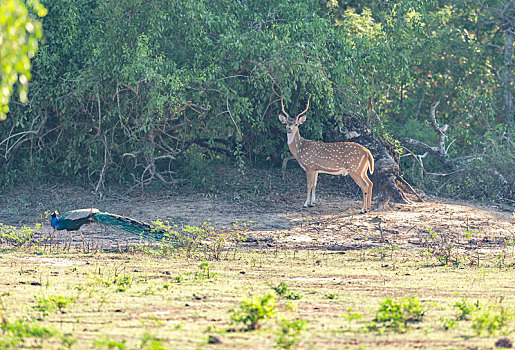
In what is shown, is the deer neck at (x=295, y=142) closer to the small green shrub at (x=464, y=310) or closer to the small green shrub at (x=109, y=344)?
the small green shrub at (x=464, y=310)

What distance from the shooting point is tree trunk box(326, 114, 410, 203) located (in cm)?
1426

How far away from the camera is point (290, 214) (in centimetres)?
1319

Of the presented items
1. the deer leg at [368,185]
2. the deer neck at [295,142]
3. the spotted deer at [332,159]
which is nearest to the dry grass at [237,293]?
the deer leg at [368,185]

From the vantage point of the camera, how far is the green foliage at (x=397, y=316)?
218 inches

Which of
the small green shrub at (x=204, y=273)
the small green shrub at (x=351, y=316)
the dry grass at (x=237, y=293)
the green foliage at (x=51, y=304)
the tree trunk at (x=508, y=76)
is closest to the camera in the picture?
the dry grass at (x=237, y=293)

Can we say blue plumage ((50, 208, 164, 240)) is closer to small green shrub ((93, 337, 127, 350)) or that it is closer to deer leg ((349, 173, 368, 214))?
deer leg ((349, 173, 368, 214))

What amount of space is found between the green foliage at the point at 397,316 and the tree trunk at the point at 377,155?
27.4ft

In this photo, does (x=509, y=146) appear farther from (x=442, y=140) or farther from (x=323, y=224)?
(x=323, y=224)

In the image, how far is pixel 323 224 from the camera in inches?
482

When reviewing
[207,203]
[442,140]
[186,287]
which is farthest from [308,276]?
[442,140]

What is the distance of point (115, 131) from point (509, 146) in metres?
8.86

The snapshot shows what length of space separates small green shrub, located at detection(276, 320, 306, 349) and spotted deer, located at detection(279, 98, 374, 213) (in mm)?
8209

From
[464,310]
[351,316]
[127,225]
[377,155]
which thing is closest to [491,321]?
[464,310]

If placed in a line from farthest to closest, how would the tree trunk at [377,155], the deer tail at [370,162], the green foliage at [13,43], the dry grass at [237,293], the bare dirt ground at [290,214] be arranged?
1. the tree trunk at [377,155]
2. the deer tail at [370,162]
3. the bare dirt ground at [290,214]
4. the dry grass at [237,293]
5. the green foliage at [13,43]
